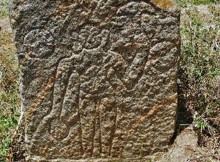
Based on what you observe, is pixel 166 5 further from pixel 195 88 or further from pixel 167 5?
pixel 195 88

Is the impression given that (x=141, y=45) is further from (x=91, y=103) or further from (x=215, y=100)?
(x=215, y=100)

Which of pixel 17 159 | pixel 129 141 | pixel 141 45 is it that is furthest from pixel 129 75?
pixel 17 159

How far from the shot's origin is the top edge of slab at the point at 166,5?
4137mm

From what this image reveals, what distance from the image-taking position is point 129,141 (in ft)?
15.1

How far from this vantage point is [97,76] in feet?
A: 14.2

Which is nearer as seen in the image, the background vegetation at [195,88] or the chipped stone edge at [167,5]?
the chipped stone edge at [167,5]

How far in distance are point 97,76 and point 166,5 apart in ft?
2.41

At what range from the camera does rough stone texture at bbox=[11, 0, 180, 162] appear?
4.14 meters

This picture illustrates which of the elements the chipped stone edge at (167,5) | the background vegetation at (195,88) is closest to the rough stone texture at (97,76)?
the chipped stone edge at (167,5)

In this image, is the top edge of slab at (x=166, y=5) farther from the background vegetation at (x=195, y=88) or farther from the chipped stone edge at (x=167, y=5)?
the background vegetation at (x=195, y=88)

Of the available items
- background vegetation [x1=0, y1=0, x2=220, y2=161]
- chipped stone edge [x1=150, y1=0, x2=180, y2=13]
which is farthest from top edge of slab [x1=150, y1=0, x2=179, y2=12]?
background vegetation [x1=0, y1=0, x2=220, y2=161]

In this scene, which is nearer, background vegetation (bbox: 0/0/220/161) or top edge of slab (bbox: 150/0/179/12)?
top edge of slab (bbox: 150/0/179/12)

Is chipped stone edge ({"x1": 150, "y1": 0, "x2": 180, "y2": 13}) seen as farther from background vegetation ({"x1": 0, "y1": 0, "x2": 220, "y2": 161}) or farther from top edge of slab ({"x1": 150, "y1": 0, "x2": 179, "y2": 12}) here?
background vegetation ({"x1": 0, "y1": 0, "x2": 220, "y2": 161})

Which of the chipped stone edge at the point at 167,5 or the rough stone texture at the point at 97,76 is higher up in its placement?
the chipped stone edge at the point at 167,5
